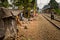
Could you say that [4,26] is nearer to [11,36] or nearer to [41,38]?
[11,36]

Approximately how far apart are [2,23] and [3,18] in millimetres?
273

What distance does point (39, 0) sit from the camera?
86562 millimetres

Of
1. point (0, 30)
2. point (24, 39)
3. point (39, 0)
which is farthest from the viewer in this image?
point (39, 0)

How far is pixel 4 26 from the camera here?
846 centimetres

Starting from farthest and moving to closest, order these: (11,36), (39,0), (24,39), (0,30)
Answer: (39,0) → (24,39) → (11,36) → (0,30)

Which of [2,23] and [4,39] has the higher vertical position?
[2,23]

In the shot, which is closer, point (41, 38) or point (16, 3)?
point (41, 38)

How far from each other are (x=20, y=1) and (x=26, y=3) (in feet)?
5.03

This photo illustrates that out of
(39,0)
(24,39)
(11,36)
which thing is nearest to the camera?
(11,36)

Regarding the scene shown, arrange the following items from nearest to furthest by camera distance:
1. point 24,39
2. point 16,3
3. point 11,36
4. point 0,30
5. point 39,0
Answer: point 0,30
point 11,36
point 24,39
point 16,3
point 39,0

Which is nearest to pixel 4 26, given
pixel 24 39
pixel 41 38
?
pixel 24 39

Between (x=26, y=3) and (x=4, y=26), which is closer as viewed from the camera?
(x=4, y=26)

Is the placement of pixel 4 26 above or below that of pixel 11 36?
above

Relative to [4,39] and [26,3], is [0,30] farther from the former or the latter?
[26,3]
